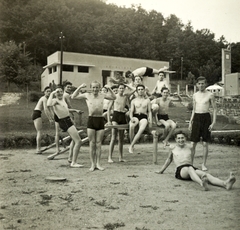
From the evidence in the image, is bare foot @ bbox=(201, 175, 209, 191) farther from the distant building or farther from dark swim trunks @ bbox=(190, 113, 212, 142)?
the distant building

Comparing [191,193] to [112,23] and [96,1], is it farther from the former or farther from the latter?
[112,23]

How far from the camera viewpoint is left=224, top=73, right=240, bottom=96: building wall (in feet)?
101

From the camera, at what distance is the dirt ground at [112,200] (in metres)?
3.45

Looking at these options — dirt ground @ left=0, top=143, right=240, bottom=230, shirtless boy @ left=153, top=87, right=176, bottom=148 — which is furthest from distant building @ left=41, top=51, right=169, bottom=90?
dirt ground @ left=0, top=143, right=240, bottom=230

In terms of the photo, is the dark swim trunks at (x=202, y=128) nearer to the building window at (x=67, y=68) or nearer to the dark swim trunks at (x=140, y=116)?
the dark swim trunks at (x=140, y=116)

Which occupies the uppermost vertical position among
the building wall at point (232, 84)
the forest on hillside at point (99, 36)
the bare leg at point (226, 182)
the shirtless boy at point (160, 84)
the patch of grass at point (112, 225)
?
the forest on hillside at point (99, 36)

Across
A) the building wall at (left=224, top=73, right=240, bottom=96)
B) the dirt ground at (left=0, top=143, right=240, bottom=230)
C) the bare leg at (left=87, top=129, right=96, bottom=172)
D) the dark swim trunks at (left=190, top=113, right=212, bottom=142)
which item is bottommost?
the dirt ground at (left=0, top=143, right=240, bottom=230)

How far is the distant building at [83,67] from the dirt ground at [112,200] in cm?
2580

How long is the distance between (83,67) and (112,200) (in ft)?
99.0

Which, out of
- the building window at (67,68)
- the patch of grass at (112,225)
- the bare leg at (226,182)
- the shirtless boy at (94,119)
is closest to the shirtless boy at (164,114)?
the shirtless boy at (94,119)

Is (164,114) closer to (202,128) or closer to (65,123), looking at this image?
(202,128)

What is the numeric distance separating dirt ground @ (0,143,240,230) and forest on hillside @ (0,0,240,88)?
23490mm

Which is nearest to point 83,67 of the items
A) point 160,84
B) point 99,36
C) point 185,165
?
point 99,36

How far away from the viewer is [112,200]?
14.3ft
